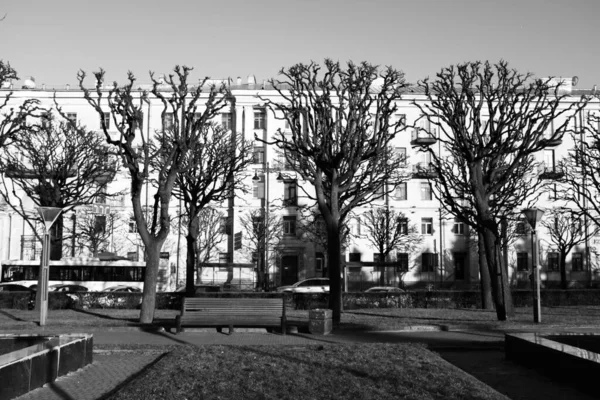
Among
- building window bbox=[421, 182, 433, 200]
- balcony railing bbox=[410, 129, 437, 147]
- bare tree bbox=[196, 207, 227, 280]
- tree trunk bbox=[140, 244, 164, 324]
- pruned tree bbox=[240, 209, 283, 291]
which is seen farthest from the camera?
building window bbox=[421, 182, 433, 200]

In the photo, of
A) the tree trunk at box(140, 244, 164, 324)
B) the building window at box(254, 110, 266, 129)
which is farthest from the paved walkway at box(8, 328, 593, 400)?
the building window at box(254, 110, 266, 129)

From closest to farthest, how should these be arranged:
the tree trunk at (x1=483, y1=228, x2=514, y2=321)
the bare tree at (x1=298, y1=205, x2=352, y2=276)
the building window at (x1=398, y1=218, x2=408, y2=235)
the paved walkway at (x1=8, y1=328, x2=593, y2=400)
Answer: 1. the paved walkway at (x1=8, y1=328, x2=593, y2=400)
2. the tree trunk at (x1=483, y1=228, x2=514, y2=321)
3. the bare tree at (x1=298, y1=205, x2=352, y2=276)
4. the building window at (x1=398, y1=218, x2=408, y2=235)

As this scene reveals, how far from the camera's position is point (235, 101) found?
56531 mm

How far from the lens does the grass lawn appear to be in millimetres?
8648

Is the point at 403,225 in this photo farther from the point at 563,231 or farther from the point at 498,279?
the point at 498,279

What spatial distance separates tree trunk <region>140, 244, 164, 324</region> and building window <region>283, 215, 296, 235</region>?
35906 mm

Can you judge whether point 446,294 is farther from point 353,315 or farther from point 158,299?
point 158,299

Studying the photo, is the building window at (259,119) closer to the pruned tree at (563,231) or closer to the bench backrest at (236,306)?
the pruned tree at (563,231)

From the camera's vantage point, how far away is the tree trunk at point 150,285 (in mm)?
19625

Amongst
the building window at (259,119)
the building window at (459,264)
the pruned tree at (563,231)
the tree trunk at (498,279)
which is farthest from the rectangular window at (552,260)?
the tree trunk at (498,279)

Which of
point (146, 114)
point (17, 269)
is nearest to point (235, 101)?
point (146, 114)

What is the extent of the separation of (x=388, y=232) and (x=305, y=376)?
41.8m

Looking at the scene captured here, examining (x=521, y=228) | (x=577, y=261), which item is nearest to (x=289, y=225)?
(x=521, y=228)

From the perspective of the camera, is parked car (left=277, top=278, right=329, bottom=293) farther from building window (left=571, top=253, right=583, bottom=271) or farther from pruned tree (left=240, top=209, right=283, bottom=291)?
building window (left=571, top=253, right=583, bottom=271)
